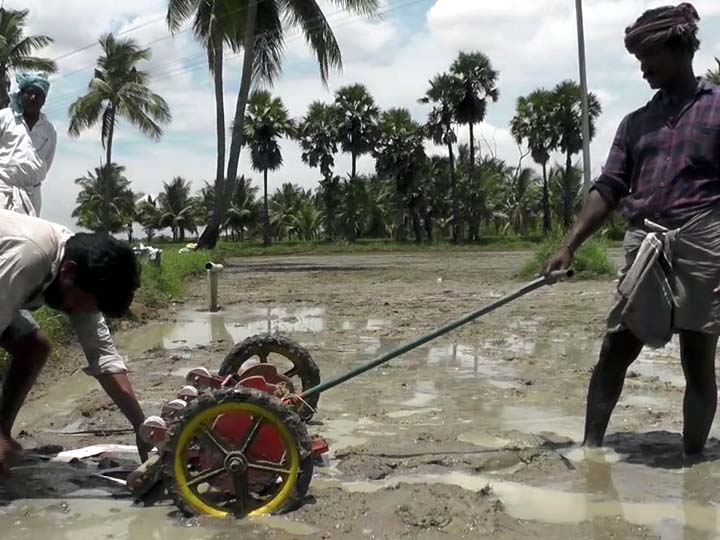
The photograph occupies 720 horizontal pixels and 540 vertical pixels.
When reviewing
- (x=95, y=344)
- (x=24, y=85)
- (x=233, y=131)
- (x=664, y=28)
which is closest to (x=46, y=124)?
(x=24, y=85)

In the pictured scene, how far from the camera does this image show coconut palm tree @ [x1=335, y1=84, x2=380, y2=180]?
4816 cm

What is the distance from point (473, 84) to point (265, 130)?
12699 mm

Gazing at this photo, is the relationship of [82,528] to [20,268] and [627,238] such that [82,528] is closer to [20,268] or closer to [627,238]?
[20,268]

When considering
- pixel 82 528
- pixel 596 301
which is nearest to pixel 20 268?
pixel 82 528

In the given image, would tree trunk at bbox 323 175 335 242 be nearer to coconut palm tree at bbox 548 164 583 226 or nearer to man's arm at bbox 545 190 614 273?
coconut palm tree at bbox 548 164 583 226

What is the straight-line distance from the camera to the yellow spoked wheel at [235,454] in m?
3.13

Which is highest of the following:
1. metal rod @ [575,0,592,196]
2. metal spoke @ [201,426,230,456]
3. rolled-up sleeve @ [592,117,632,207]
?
metal rod @ [575,0,592,196]

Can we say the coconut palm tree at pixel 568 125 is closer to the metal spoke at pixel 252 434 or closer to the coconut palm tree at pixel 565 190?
the coconut palm tree at pixel 565 190

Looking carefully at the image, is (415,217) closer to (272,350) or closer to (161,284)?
(161,284)

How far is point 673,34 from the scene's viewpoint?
3.57 metres

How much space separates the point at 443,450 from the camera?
13.6 feet

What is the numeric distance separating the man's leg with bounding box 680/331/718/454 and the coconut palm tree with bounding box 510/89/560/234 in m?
43.9

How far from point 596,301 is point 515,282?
4607mm

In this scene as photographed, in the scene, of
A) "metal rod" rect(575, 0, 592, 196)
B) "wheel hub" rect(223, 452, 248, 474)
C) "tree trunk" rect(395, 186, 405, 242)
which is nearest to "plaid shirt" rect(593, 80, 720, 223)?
"wheel hub" rect(223, 452, 248, 474)
